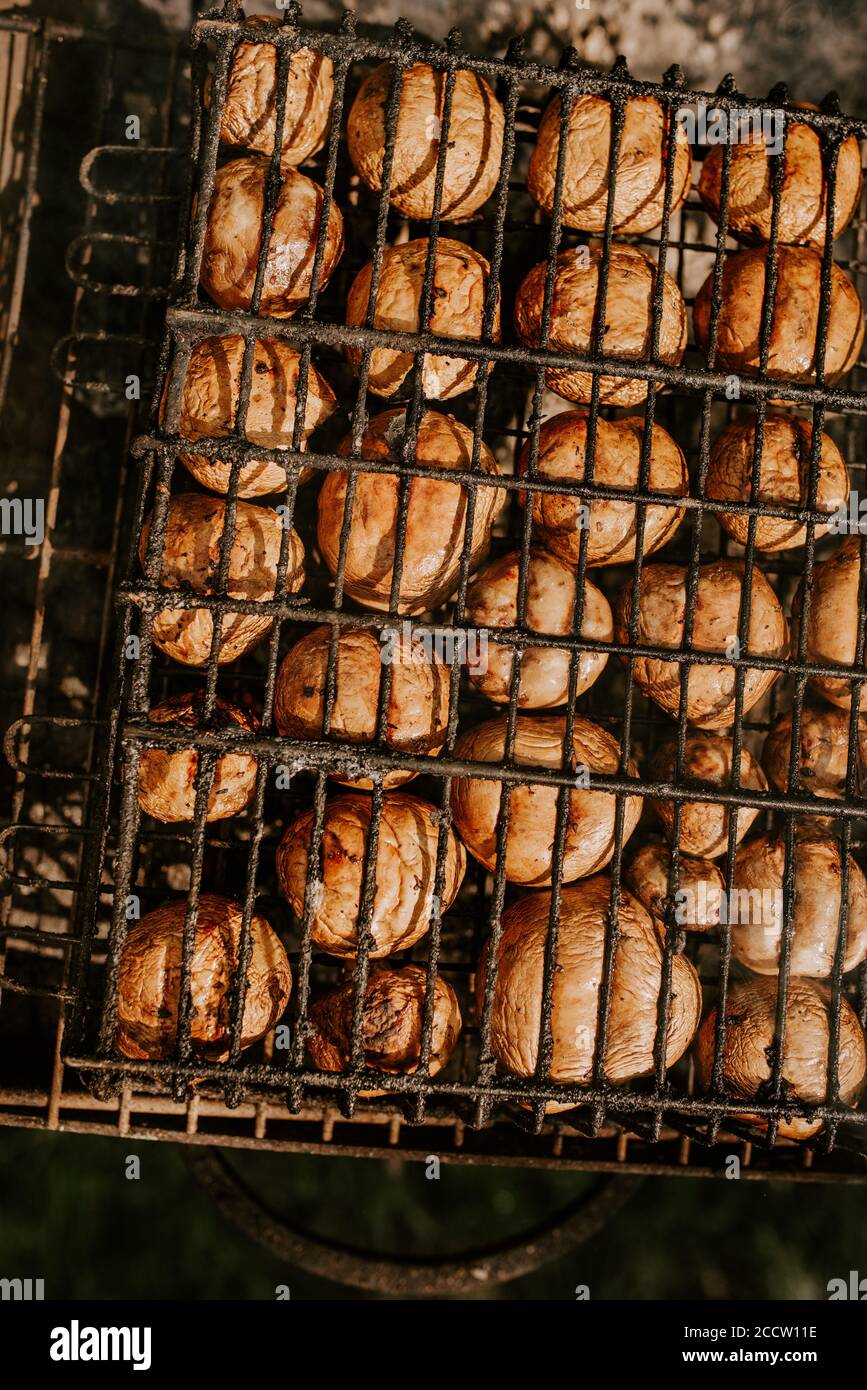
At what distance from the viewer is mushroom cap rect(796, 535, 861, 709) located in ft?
4.44

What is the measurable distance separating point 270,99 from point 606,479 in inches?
27.3

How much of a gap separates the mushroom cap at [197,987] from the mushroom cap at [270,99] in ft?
3.52

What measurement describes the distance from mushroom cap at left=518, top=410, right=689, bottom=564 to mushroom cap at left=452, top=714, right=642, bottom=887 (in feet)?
0.86

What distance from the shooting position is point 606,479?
4.20 ft

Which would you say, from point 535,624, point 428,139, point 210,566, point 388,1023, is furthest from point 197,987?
point 428,139

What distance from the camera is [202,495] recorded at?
133 cm

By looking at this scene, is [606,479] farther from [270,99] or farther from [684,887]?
[270,99]

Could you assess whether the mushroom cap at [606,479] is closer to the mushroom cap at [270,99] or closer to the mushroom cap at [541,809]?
the mushroom cap at [541,809]

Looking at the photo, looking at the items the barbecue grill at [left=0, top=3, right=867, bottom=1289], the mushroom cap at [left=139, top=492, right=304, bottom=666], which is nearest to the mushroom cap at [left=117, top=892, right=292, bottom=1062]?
the barbecue grill at [left=0, top=3, right=867, bottom=1289]

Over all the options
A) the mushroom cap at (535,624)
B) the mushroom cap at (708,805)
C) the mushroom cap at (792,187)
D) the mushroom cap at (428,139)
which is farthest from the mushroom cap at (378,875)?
the mushroom cap at (792,187)

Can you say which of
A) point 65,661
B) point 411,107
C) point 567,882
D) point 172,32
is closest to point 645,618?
point 567,882

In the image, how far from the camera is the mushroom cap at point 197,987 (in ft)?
4.00

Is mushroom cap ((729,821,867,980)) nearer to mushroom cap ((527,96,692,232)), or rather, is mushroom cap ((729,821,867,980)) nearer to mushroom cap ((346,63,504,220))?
mushroom cap ((527,96,692,232))
